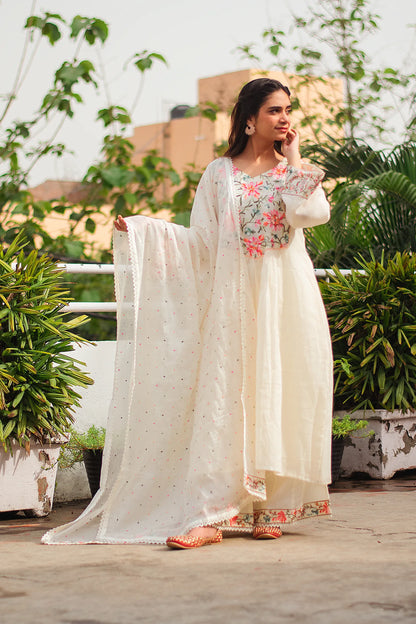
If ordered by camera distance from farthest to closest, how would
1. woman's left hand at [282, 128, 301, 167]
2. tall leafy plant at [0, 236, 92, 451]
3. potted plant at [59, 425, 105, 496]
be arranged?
potted plant at [59, 425, 105, 496] → tall leafy plant at [0, 236, 92, 451] → woman's left hand at [282, 128, 301, 167]

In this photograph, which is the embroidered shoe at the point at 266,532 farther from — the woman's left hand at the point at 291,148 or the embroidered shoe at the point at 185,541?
the woman's left hand at the point at 291,148

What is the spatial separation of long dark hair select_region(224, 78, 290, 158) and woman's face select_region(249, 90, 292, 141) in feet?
0.07

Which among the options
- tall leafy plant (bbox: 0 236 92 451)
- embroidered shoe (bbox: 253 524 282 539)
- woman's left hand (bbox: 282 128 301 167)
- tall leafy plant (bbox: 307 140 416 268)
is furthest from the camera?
tall leafy plant (bbox: 307 140 416 268)

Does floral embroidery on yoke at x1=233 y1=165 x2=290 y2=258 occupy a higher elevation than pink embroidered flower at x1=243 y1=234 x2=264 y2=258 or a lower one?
higher

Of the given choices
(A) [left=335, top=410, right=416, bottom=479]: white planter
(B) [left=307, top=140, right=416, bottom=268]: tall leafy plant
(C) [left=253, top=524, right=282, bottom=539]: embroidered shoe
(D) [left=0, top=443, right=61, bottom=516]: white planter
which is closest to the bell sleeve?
(C) [left=253, top=524, right=282, bottom=539]: embroidered shoe

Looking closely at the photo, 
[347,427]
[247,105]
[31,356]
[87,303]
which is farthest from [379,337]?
[31,356]

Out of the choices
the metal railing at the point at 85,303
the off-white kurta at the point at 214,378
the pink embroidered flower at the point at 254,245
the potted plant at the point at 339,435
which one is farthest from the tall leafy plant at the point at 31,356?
the potted plant at the point at 339,435

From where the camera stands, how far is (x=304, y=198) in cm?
326

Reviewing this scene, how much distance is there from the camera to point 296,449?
323cm

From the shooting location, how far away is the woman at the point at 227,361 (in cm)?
323

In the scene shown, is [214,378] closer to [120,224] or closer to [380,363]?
[120,224]

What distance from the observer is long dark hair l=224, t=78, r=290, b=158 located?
11.3 ft

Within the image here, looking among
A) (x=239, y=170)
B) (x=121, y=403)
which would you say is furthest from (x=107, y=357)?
(x=239, y=170)

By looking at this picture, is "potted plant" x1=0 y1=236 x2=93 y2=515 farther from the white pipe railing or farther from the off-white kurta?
the off-white kurta
